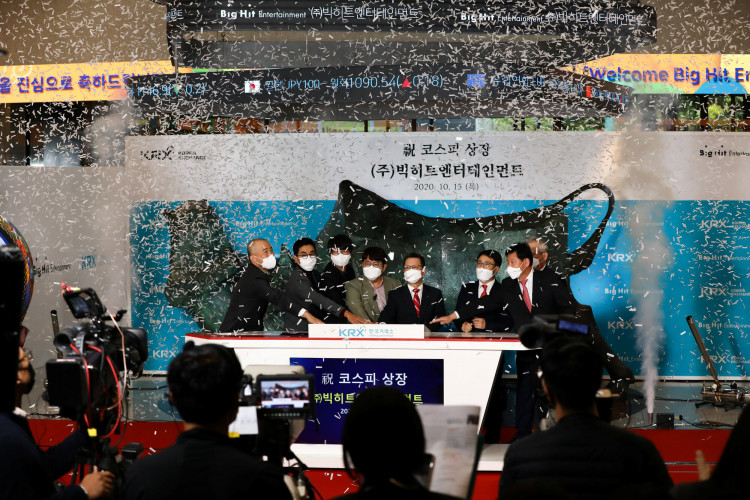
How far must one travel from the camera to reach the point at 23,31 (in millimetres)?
7879

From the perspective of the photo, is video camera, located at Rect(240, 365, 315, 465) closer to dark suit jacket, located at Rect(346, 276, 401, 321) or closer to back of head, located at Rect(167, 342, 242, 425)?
back of head, located at Rect(167, 342, 242, 425)

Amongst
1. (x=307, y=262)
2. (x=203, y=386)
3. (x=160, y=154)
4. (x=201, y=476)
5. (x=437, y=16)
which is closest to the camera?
(x=201, y=476)

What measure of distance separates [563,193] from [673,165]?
39.9 inches

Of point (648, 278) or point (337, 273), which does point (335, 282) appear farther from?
point (648, 278)

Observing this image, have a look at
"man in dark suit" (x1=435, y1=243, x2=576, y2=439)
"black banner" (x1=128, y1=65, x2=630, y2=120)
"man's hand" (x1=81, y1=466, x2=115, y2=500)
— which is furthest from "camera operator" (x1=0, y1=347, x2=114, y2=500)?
"black banner" (x1=128, y1=65, x2=630, y2=120)

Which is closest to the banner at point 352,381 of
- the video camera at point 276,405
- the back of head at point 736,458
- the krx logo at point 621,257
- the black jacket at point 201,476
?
the video camera at point 276,405

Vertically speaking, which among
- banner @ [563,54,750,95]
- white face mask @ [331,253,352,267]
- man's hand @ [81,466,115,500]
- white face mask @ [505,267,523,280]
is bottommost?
man's hand @ [81,466,115,500]

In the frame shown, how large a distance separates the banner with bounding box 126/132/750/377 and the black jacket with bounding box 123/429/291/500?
5196 millimetres

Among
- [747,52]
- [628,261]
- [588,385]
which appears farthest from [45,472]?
[747,52]

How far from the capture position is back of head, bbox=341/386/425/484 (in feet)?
5.18

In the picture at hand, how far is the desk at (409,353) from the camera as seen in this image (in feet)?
15.6

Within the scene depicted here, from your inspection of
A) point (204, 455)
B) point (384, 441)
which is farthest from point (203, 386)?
point (384, 441)

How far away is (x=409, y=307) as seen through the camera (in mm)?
5625

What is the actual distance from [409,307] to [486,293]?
0.61 m
